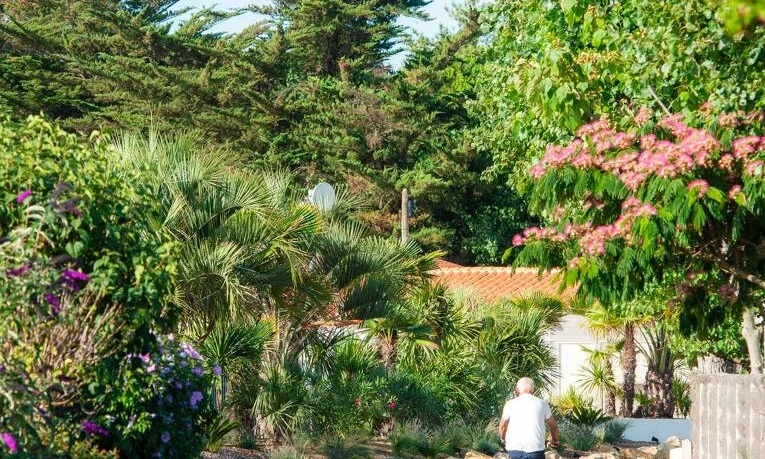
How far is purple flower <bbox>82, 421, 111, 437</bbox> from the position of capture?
8.88 meters

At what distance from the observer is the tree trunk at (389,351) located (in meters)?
20.2

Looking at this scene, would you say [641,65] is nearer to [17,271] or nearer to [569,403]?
[17,271]

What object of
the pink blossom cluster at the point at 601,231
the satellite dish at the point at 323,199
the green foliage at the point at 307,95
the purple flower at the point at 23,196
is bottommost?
the purple flower at the point at 23,196

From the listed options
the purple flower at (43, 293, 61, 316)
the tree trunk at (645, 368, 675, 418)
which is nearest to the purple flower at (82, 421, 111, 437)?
the purple flower at (43, 293, 61, 316)

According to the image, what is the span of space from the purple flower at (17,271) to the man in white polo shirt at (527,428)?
5.57 metres

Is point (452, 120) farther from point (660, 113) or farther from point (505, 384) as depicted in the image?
point (660, 113)

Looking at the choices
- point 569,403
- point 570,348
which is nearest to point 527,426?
point 569,403

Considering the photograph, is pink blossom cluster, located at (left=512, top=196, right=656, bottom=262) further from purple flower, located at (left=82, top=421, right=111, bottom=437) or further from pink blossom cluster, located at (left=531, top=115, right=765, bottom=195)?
purple flower, located at (left=82, top=421, right=111, bottom=437)

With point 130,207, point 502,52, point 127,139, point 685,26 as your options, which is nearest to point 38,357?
point 130,207

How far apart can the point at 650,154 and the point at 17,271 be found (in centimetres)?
529

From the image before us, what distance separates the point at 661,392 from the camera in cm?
2700

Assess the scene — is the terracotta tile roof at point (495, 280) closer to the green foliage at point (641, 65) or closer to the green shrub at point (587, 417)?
the green shrub at point (587, 417)

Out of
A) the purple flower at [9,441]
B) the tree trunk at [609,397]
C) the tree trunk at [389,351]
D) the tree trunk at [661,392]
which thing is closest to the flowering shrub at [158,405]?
the purple flower at [9,441]

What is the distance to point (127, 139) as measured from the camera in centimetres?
1546
